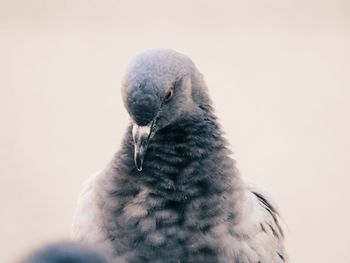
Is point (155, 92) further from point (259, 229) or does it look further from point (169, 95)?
point (259, 229)

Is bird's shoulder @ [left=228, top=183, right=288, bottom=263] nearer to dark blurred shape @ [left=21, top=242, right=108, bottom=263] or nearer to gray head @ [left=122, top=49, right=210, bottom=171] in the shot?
gray head @ [left=122, top=49, right=210, bottom=171]

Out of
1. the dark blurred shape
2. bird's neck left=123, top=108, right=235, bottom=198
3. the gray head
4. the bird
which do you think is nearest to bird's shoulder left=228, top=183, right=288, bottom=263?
the bird

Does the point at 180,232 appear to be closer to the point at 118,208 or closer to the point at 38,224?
the point at 118,208

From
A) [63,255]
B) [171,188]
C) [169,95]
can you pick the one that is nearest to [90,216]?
[171,188]

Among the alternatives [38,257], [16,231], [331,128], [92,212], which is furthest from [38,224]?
[38,257]

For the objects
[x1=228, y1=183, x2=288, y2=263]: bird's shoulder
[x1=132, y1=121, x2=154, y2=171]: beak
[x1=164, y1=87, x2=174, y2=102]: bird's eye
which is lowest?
[x1=228, y1=183, x2=288, y2=263]: bird's shoulder

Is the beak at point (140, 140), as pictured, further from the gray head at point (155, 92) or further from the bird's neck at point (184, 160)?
the bird's neck at point (184, 160)

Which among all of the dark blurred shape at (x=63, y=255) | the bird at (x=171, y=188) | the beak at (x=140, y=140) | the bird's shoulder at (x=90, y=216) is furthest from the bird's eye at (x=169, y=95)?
the dark blurred shape at (x=63, y=255)
